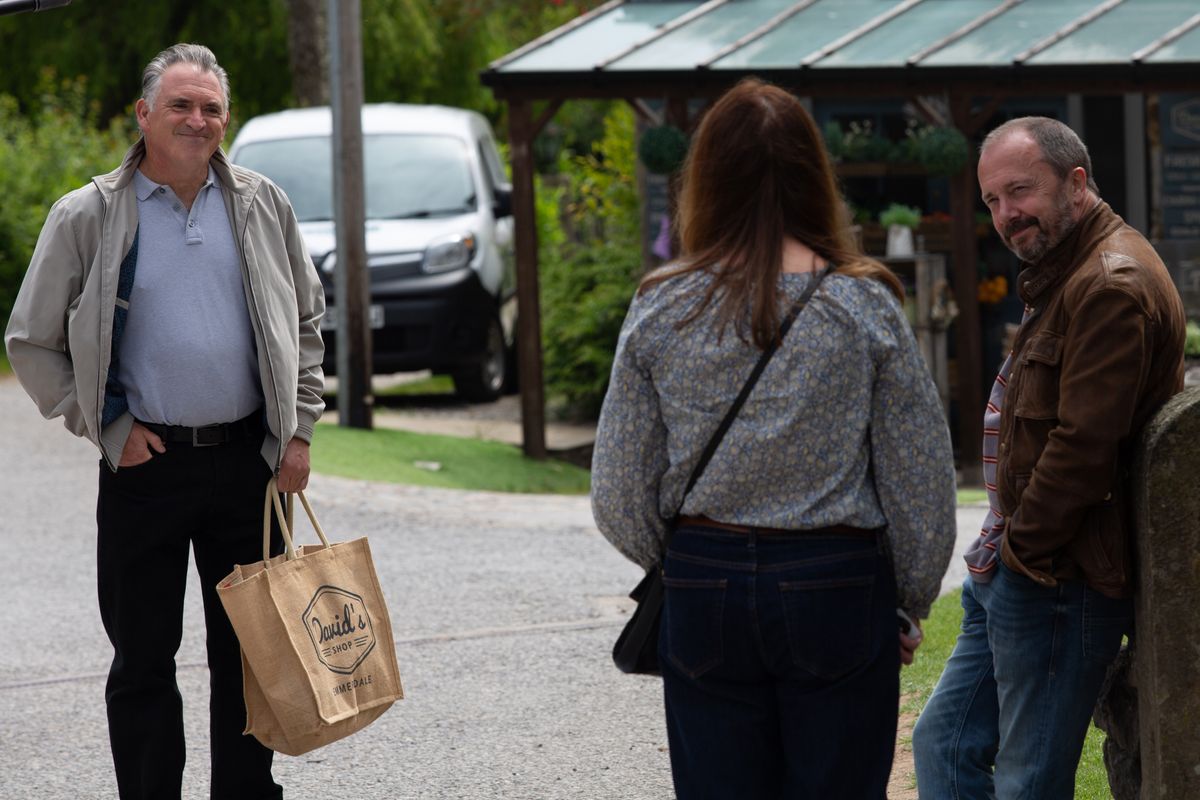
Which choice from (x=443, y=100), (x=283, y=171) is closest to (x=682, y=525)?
(x=283, y=171)

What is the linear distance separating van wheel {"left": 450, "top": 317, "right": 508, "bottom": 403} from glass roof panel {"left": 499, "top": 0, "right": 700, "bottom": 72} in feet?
8.13

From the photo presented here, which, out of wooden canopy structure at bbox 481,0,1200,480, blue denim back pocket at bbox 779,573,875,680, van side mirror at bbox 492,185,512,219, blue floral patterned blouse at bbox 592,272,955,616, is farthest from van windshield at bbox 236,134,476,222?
blue denim back pocket at bbox 779,573,875,680

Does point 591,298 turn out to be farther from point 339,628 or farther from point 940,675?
point 339,628

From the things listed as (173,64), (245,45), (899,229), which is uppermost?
(245,45)

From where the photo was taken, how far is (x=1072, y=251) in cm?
306

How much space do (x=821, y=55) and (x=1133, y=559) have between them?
826 cm

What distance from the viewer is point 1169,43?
10.5 metres

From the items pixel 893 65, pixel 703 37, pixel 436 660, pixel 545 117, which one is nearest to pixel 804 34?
pixel 703 37

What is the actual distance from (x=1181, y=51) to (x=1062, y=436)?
8209 millimetres

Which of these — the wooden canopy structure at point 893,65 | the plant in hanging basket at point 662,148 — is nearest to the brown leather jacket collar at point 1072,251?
the wooden canopy structure at point 893,65

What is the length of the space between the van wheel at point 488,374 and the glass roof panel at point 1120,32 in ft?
16.3

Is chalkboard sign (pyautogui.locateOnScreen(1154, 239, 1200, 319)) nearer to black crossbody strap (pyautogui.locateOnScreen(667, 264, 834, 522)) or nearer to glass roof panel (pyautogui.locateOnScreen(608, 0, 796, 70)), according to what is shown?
→ glass roof panel (pyautogui.locateOnScreen(608, 0, 796, 70))

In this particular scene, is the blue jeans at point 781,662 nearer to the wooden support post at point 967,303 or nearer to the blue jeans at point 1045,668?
the blue jeans at point 1045,668

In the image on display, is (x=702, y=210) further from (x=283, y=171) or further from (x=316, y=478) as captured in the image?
(x=283, y=171)
